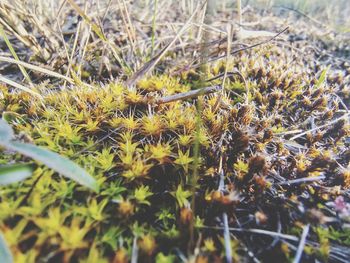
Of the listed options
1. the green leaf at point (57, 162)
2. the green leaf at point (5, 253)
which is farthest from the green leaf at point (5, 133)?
the green leaf at point (5, 253)

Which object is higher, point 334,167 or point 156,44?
point 156,44

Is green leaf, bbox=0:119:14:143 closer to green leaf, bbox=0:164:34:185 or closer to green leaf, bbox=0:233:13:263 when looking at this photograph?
green leaf, bbox=0:164:34:185

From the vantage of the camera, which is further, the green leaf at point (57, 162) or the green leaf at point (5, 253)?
the green leaf at point (57, 162)

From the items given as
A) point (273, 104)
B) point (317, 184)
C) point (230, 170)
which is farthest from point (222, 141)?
point (273, 104)

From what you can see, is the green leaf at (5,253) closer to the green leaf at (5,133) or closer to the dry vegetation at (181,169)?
the dry vegetation at (181,169)

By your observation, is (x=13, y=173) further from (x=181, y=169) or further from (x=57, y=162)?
(x=181, y=169)

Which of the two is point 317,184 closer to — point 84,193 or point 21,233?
point 84,193

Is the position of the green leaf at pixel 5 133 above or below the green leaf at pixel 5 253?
above
